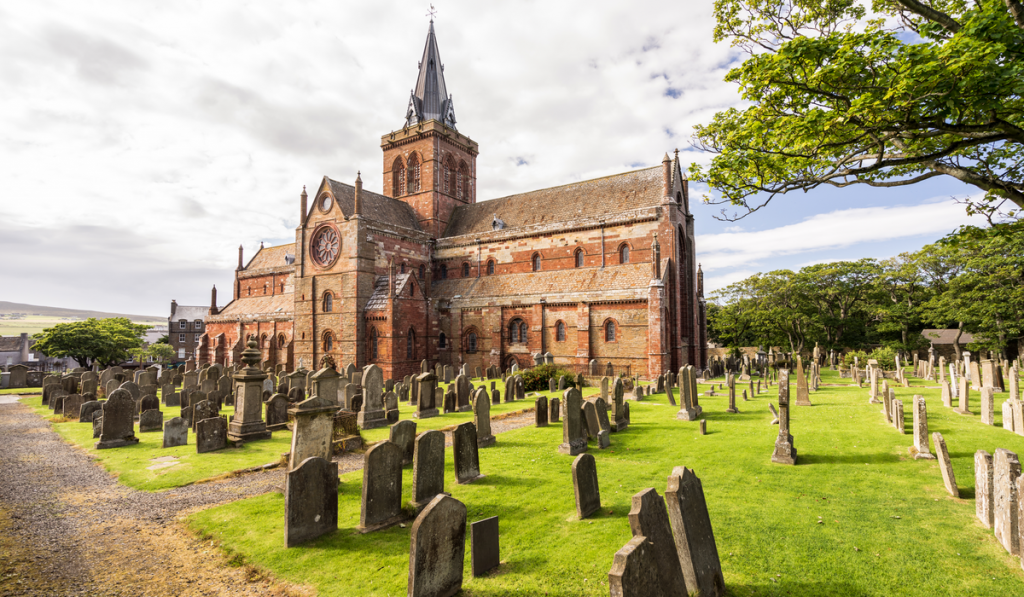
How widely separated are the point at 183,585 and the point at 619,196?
87.6 ft

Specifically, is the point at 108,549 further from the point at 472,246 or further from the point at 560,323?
the point at 472,246

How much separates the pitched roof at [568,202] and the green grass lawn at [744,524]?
19211 mm

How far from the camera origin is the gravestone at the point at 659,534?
3.78 metres

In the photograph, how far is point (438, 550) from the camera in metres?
4.53

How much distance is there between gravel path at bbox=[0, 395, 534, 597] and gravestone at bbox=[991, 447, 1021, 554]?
7328 millimetres

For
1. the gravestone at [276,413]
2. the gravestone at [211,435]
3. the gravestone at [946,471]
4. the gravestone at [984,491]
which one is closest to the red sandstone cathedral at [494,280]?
the gravestone at [276,413]

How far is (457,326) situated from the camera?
29.6 meters

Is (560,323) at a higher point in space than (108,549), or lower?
higher

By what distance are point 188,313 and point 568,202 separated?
189 feet

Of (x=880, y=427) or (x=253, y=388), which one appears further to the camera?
(x=253, y=388)

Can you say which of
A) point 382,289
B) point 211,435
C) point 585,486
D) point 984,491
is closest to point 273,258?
point 382,289

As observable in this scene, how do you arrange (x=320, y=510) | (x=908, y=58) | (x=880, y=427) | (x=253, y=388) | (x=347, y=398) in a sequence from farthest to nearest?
(x=347, y=398)
(x=253, y=388)
(x=880, y=427)
(x=320, y=510)
(x=908, y=58)

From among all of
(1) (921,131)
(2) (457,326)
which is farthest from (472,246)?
(1) (921,131)

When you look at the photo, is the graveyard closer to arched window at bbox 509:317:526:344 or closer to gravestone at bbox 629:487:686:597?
gravestone at bbox 629:487:686:597
